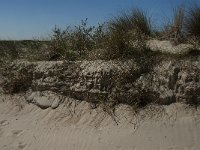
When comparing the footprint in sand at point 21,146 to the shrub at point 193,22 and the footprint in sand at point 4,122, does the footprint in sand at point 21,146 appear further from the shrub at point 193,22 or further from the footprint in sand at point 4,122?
the shrub at point 193,22

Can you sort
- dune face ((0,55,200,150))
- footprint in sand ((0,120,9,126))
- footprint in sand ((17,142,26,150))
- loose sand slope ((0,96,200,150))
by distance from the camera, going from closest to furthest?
loose sand slope ((0,96,200,150)), dune face ((0,55,200,150)), footprint in sand ((17,142,26,150)), footprint in sand ((0,120,9,126))

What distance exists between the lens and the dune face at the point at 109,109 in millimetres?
6199

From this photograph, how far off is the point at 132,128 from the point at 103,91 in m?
1.06

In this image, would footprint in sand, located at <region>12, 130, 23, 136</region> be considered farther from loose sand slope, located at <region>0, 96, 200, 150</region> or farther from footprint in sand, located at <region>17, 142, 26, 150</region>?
footprint in sand, located at <region>17, 142, 26, 150</region>

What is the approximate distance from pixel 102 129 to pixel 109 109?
1.46 ft

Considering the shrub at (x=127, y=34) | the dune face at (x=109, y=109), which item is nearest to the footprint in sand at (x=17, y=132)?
the dune face at (x=109, y=109)

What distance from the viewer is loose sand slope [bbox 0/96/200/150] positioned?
605cm

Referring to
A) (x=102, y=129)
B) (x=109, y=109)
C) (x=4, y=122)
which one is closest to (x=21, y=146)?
(x=4, y=122)

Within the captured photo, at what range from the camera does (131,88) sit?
6.95 meters

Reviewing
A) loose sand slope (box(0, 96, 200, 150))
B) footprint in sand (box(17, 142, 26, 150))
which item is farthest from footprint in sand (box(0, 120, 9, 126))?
footprint in sand (box(17, 142, 26, 150))

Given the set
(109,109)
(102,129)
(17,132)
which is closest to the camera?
(102,129)

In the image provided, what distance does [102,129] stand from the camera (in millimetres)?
6562

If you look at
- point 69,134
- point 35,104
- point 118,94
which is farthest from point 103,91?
point 35,104

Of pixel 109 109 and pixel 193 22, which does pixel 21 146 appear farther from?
pixel 193 22
